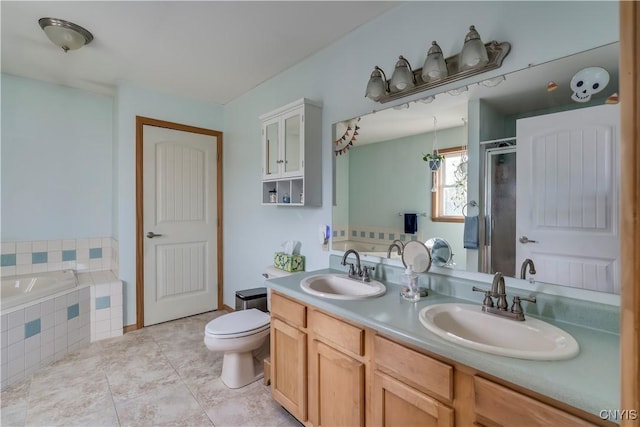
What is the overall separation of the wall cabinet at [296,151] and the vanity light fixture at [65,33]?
133 cm

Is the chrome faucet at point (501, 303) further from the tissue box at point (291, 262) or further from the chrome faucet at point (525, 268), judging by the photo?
the tissue box at point (291, 262)

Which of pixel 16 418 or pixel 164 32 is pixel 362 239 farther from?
pixel 16 418

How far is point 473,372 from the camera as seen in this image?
3.10 feet

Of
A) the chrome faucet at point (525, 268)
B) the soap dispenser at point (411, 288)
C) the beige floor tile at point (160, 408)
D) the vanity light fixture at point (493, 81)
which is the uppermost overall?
the vanity light fixture at point (493, 81)

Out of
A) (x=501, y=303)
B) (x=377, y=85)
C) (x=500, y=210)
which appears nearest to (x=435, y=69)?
(x=377, y=85)

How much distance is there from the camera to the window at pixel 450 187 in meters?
1.52

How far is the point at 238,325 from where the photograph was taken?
6.98 feet

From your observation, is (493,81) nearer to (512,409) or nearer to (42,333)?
(512,409)

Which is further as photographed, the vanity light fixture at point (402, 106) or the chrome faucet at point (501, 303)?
the vanity light fixture at point (402, 106)

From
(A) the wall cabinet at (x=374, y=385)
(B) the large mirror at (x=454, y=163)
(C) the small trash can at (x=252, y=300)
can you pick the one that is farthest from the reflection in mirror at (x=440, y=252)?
(C) the small trash can at (x=252, y=300)

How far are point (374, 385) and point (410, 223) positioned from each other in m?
0.86

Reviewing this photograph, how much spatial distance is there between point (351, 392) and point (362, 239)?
0.93m

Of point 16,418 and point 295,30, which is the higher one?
point 295,30

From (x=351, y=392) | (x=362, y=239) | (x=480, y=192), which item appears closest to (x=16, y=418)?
(x=351, y=392)
